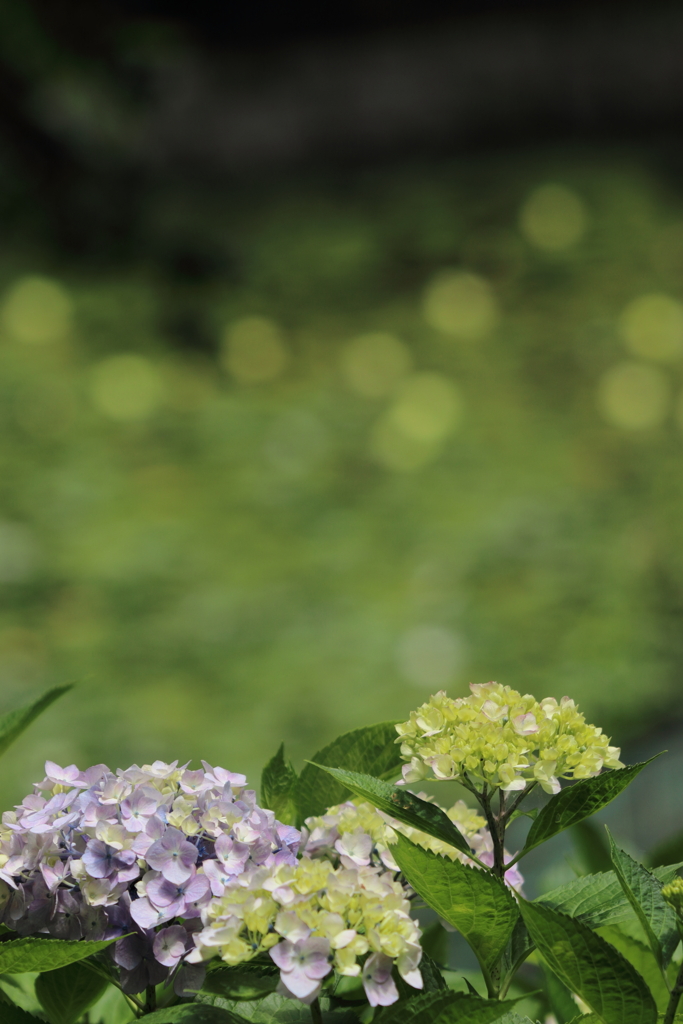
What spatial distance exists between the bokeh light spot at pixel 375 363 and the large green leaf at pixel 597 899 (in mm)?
1908

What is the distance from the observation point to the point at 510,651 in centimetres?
167

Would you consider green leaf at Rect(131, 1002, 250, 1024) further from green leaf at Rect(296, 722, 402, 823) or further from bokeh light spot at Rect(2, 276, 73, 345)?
bokeh light spot at Rect(2, 276, 73, 345)

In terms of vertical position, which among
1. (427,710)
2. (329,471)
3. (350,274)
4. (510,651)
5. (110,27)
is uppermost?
(110,27)

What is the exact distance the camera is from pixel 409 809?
410mm

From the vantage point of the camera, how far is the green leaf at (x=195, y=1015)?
1.21ft

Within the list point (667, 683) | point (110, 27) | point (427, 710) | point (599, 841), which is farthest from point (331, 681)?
point (110, 27)

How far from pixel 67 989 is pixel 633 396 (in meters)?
2.05

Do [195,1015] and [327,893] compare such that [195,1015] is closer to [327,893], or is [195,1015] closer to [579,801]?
[327,893]

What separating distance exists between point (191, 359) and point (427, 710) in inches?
81.8

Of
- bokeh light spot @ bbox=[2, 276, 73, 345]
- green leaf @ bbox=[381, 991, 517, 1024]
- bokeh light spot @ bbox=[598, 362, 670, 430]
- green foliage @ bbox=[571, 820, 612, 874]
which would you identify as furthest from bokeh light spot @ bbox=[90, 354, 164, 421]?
green leaf @ bbox=[381, 991, 517, 1024]

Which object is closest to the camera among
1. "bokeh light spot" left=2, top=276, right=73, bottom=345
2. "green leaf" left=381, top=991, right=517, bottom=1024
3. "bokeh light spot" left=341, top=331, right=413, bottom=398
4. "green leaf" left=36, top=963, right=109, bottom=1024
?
"green leaf" left=381, top=991, right=517, bottom=1024

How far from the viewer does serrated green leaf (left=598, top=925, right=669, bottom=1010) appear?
48cm

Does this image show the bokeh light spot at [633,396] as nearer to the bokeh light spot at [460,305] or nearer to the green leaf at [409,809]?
the bokeh light spot at [460,305]

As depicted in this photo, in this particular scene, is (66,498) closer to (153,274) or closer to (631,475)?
(153,274)
